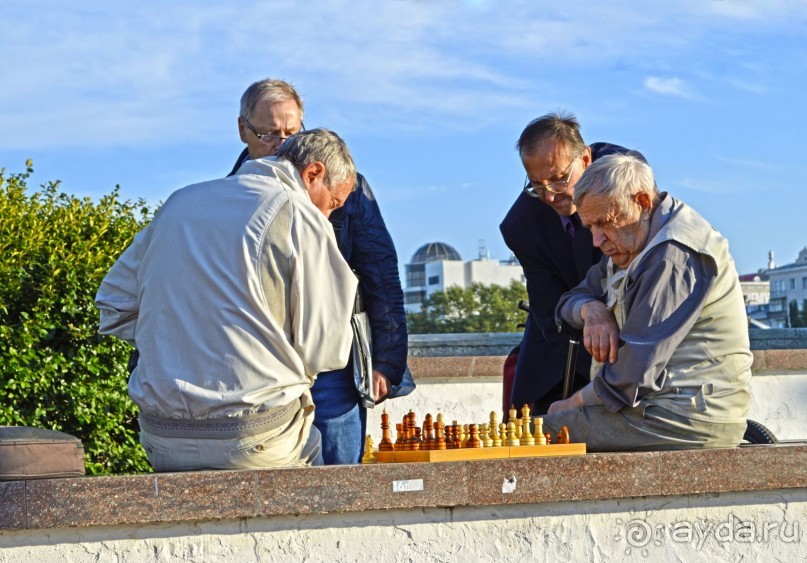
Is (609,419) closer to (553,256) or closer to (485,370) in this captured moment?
(553,256)

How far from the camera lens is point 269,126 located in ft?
17.1

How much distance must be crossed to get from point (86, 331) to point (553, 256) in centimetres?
323

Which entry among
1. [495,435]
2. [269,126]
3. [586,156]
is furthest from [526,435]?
[269,126]

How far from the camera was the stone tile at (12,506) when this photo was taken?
354 centimetres

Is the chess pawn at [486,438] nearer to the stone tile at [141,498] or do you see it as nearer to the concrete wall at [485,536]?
the concrete wall at [485,536]

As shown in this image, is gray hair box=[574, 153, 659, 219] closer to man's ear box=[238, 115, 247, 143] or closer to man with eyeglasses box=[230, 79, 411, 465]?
man with eyeglasses box=[230, 79, 411, 465]

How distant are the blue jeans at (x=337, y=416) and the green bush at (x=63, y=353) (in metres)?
3.00

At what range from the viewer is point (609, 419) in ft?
14.0

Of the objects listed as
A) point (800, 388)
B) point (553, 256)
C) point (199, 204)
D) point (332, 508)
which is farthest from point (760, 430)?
point (800, 388)

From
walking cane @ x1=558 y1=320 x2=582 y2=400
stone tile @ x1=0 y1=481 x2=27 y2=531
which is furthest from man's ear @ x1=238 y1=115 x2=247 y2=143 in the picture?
stone tile @ x1=0 y1=481 x2=27 y2=531

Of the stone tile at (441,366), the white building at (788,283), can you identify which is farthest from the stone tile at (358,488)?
the white building at (788,283)

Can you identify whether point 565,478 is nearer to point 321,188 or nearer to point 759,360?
point 321,188

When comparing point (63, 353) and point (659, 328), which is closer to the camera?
point (659, 328)

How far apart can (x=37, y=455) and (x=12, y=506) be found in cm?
18
